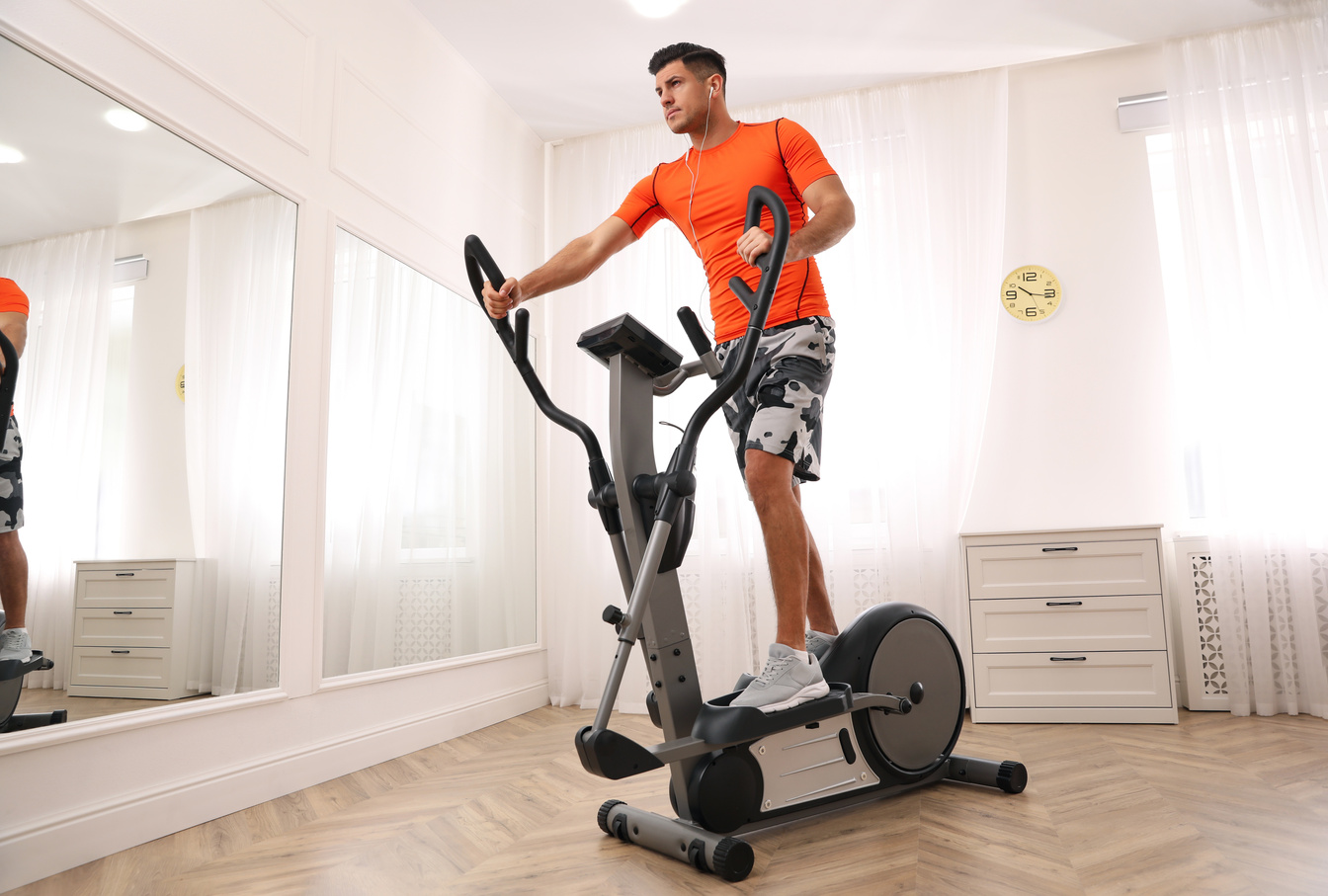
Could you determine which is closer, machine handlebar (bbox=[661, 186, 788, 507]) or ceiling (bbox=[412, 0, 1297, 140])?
machine handlebar (bbox=[661, 186, 788, 507])

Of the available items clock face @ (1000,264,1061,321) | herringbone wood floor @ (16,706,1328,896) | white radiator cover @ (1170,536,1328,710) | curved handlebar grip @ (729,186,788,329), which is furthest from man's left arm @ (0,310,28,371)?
white radiator cover @ (1170,536,1328,710)

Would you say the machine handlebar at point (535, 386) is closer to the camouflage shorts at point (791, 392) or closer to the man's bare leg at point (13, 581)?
the camouflage shorts at point (791, 392)

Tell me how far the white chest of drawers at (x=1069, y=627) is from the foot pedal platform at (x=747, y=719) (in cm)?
144

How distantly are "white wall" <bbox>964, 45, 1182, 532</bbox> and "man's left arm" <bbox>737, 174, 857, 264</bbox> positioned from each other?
1845mm

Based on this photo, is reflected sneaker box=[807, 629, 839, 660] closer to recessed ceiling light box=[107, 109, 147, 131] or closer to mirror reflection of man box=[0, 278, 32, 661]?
mirror reflection of man box=[0, 278, 32, 661]

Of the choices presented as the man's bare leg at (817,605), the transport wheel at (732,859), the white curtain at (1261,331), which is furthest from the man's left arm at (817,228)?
the white curtain at (1261,331)

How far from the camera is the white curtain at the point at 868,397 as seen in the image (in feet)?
10.5

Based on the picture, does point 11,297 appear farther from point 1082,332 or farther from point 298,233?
point 1082,332

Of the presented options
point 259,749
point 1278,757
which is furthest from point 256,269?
point 1278,757

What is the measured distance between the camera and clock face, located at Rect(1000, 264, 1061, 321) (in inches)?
133

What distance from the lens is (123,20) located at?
180 cm

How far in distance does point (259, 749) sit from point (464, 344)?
1641mm

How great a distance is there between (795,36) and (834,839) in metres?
2.88

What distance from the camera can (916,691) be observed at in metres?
1.83
